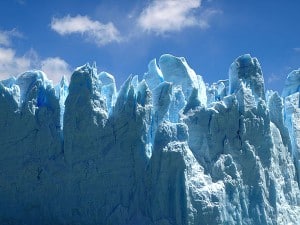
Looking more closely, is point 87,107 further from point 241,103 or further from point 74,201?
point 241,103

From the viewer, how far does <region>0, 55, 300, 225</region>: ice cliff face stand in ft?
62.2

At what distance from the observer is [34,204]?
19484 mm

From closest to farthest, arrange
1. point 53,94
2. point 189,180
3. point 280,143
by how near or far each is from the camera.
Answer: point 189,180, point 53,94, point 280,143

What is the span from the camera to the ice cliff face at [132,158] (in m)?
19.0

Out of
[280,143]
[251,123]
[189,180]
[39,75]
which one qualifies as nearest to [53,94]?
[39,75]

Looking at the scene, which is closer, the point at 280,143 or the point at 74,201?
the point at 74,201

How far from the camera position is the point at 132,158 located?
19.3 meters

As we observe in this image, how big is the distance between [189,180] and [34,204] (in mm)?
5479

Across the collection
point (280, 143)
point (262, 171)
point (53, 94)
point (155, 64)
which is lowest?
point (262, 171)

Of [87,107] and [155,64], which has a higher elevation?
[155,64]

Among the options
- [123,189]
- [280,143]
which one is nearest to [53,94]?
[123,189]

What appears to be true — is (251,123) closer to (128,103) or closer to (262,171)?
(262,171)

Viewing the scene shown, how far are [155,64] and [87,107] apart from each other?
5.05m

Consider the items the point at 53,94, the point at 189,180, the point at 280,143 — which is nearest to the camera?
the point at 189,180
